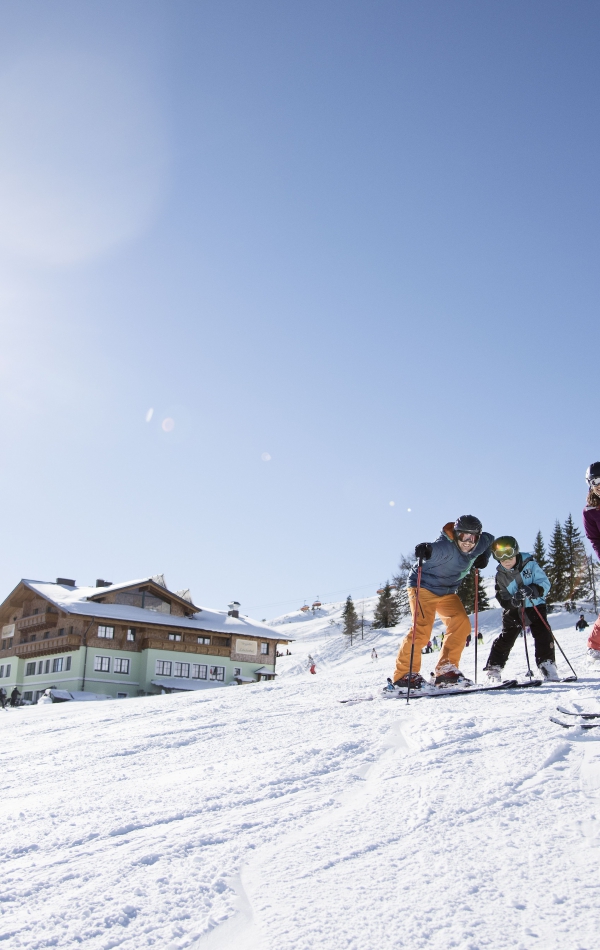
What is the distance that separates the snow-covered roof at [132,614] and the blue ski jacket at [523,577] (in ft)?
101

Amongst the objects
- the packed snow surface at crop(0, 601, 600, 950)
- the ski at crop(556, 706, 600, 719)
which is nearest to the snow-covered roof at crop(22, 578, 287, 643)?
the packed snow surface at crop(0, 601, 600, 950)

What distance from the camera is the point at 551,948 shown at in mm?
1565

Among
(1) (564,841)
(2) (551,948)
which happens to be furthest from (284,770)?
(2) (551,948)

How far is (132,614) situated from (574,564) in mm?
38610

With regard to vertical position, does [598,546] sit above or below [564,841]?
above

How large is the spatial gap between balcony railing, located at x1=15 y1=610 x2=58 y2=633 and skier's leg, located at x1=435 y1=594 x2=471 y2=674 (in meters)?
34.5

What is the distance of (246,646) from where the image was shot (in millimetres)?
41625

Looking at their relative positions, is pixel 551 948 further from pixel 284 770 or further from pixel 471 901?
pixel 284 770

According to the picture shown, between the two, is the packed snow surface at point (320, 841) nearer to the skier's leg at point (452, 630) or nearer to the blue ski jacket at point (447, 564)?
the skier's leg at point (452, 630)

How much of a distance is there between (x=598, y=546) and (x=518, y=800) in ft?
17.3

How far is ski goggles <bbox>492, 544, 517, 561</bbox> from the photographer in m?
7.58

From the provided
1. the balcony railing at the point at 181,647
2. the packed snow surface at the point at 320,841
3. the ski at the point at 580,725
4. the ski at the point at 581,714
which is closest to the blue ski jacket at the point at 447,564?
the packed snow surface at the point at 320,841

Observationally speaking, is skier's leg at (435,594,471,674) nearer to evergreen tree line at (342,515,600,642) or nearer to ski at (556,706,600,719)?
ski at (556,706,600,719)

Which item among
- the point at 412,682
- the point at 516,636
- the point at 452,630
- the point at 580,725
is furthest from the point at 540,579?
the point at 580,725
